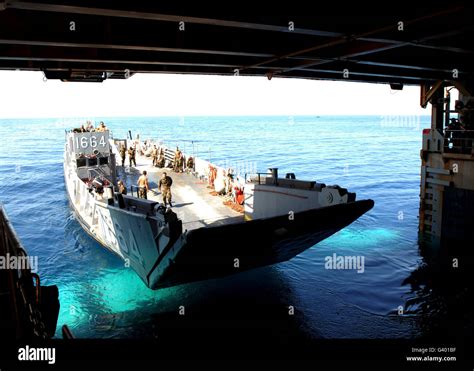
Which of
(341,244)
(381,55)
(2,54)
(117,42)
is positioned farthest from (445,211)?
(2,54)

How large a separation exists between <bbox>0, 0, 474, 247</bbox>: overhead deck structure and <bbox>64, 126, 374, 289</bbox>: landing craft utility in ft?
15.9

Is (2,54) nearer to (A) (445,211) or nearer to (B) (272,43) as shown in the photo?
(B) (272,43)

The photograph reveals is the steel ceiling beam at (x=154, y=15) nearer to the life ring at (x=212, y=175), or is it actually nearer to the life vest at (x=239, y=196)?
the life vest at (x=239, y=196)

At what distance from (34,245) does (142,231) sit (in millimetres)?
15552

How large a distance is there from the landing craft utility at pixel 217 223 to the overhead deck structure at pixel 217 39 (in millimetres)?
4838

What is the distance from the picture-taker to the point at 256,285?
1958 centimetres

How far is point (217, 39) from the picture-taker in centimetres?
1184

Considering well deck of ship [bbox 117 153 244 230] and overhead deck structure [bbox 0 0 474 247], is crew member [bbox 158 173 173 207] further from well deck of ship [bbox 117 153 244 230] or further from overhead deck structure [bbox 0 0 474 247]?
overhead deck structure [bbox 0 0 474 247]

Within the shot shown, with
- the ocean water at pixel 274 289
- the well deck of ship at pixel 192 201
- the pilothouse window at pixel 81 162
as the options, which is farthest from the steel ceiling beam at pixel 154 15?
the pilothouse window at pixel 81 162

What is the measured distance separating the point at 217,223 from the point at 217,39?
7.58 meters

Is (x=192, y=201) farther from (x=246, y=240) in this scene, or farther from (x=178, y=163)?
(x=178, y=163)

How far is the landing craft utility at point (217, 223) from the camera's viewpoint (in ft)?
41.0

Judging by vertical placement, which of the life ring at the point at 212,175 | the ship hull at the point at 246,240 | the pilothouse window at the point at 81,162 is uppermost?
the pilothouse window at the point at 81,162

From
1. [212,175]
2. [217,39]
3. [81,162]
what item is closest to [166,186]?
[212,175]
